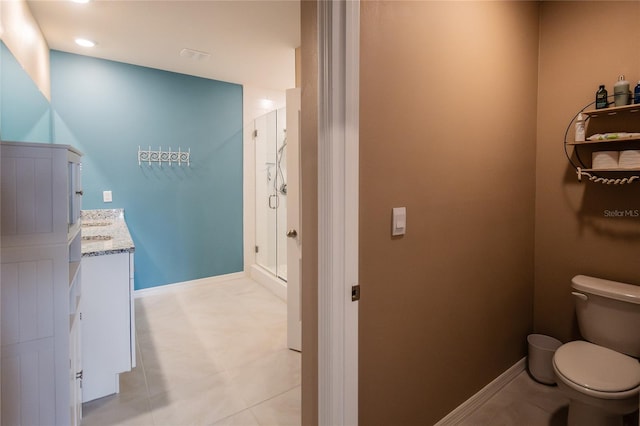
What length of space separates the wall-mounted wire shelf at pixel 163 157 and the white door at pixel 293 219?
75.4 inches

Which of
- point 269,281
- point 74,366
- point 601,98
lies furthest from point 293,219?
point 601,98

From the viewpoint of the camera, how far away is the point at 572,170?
201 cm

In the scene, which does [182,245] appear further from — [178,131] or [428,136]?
[428,136]

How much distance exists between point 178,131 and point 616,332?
4.10m

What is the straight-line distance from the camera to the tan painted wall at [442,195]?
4.19ft

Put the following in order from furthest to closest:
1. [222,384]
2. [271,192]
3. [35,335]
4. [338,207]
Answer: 1. [271,192]
2. [222,384]
3. [35,335]
4. [338,207]

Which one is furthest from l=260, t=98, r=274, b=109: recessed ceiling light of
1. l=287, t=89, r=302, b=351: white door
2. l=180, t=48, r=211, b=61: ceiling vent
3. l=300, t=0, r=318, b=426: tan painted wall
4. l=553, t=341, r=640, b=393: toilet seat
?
l=553, t=341, r=640, b=393: toilet seat

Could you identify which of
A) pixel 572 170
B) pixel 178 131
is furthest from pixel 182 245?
pixel 572 170

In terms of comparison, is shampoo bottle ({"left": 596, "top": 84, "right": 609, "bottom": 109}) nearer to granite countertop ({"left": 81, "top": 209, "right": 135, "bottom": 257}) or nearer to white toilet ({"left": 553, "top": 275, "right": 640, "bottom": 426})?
white toilet ({"left": 553, "top": 275, "right": 640, "bottom": 426})

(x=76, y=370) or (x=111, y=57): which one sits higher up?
(x=111, y=57)

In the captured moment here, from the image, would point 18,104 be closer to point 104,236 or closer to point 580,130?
point 104,236

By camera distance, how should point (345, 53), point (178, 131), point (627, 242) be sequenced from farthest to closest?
point (178, 131), point (627, 242), point (345, 53)

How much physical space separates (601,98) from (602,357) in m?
1.36

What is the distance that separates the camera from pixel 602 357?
5.39 ft
